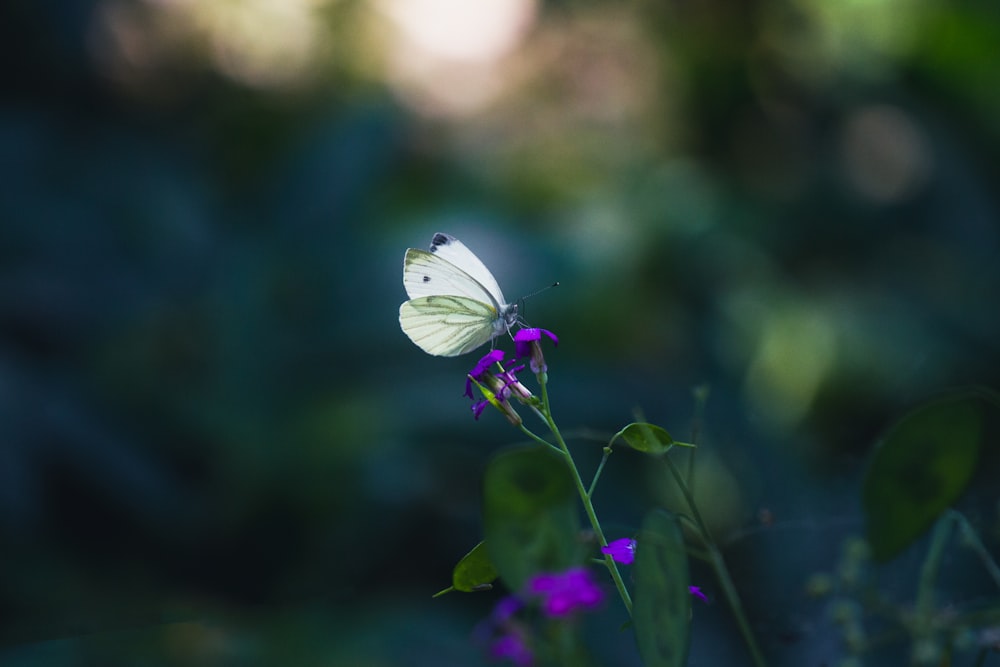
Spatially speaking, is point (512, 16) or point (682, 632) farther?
point (512, 16)

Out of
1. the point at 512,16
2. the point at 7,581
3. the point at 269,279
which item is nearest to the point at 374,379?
the point at 269,279

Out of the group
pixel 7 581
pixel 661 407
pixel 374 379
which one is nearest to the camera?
pixel 7 581

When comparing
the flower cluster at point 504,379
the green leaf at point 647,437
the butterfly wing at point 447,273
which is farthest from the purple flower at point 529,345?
the butterfly wing at point 447,273

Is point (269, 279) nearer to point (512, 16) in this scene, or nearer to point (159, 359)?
point (159, 359)

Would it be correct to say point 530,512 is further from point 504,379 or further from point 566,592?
point 504,379

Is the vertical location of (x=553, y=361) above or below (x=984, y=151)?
below

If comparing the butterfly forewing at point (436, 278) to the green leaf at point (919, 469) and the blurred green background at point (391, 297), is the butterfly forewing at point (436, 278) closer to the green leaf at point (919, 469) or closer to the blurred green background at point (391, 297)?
the green leaf at point (919, 469)
